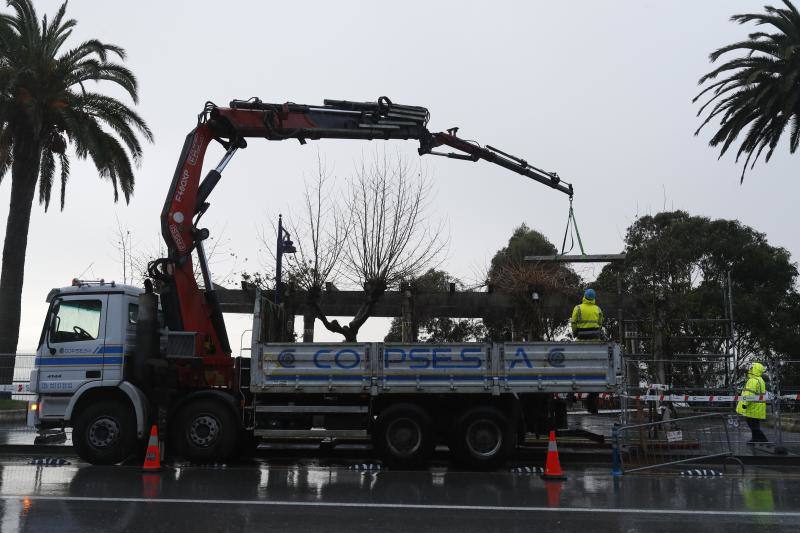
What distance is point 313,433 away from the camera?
1155cm

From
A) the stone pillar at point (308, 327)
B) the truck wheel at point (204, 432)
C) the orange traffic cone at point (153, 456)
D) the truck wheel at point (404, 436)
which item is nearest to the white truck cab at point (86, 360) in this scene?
the truck wheel at point (204, 432)

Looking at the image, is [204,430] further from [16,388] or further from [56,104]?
[56,104]

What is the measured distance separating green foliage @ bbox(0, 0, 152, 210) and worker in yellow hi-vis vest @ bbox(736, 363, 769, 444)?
17.6 m

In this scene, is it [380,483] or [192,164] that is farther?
[192,164]

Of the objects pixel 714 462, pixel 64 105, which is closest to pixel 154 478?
pixel 714 462

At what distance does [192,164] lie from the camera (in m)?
13.0

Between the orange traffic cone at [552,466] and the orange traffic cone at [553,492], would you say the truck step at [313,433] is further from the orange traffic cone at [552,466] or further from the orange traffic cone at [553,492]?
the orange traffic cone at [553,492]

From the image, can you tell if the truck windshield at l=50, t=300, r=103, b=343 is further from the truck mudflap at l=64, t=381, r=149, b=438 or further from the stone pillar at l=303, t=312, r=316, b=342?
the stone pillar at l=303, t=312, r=316, b=342

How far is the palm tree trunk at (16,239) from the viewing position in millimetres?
20969

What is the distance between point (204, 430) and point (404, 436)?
3.21 meters

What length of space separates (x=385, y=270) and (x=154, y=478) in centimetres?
1112

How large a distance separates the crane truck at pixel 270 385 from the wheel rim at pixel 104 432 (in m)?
0.02

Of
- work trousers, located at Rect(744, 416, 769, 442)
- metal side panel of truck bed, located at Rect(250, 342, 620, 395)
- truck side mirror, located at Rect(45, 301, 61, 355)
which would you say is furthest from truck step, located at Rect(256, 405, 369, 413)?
work trousers, located at Rect(744, 416, 769, 442)

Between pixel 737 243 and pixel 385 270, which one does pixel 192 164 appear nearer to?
pixel 385 270
